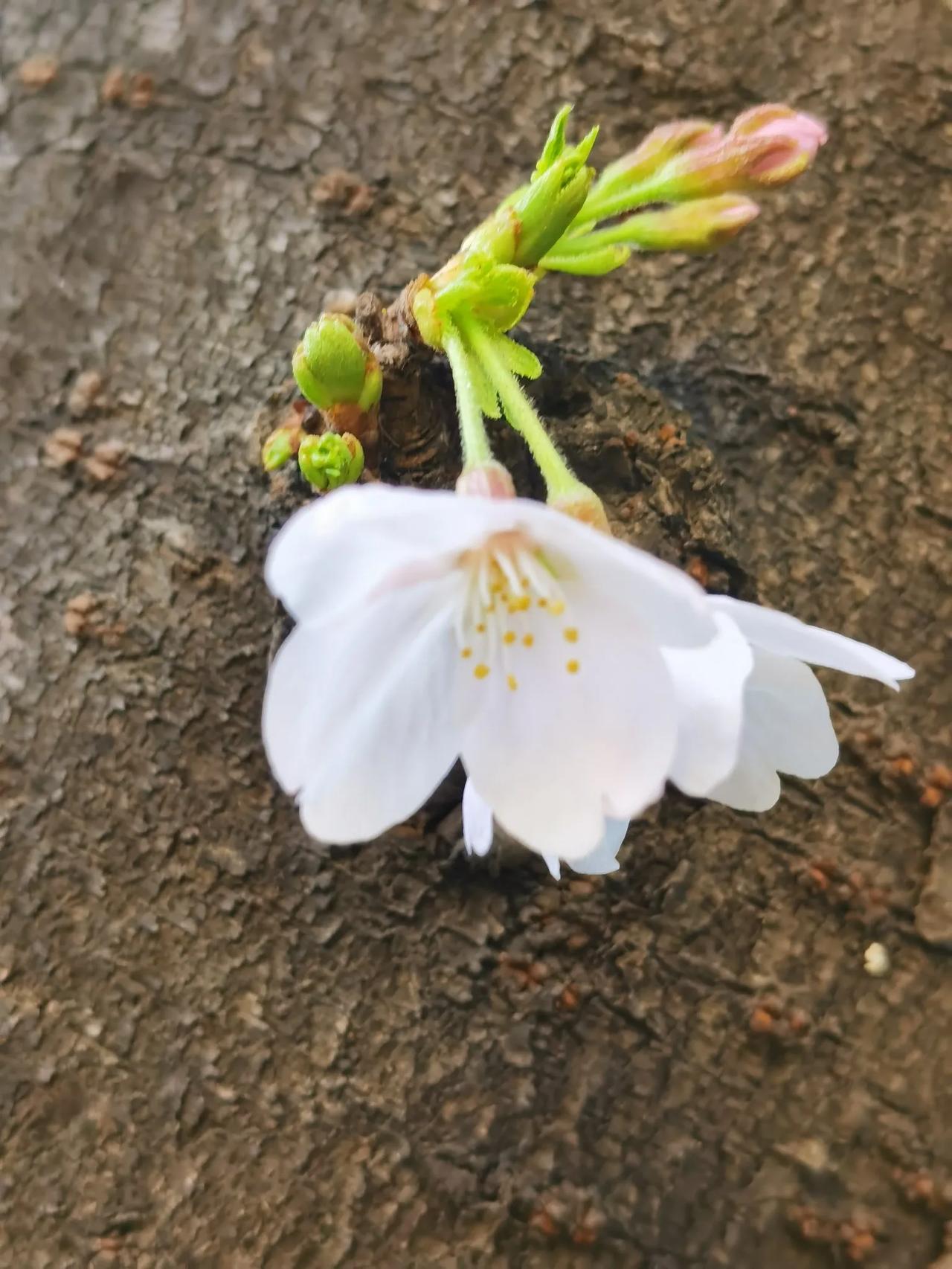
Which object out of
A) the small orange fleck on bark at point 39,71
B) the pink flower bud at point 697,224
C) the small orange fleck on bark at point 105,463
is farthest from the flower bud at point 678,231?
the small orange fleck on bark at point 39,71

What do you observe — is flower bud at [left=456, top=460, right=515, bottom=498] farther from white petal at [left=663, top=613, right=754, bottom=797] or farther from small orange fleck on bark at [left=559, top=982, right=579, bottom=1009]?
small orange fleck on bark at [left=559, top=982, right=579, bottom=1009]

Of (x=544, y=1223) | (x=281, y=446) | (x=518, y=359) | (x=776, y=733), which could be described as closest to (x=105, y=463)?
(x=281, y=446)

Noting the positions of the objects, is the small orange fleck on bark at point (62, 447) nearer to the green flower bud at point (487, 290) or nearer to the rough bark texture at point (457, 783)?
the rough bark texture at point (457, 783)

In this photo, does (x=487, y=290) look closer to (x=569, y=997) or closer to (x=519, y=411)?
(x=519, y=411)

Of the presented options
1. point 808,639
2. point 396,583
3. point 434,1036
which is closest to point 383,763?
point 396,583

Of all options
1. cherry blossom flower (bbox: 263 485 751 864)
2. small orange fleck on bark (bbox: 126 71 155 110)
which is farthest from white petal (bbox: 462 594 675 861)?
small orange fleck on bark (bbox: 126 71 155 110)
